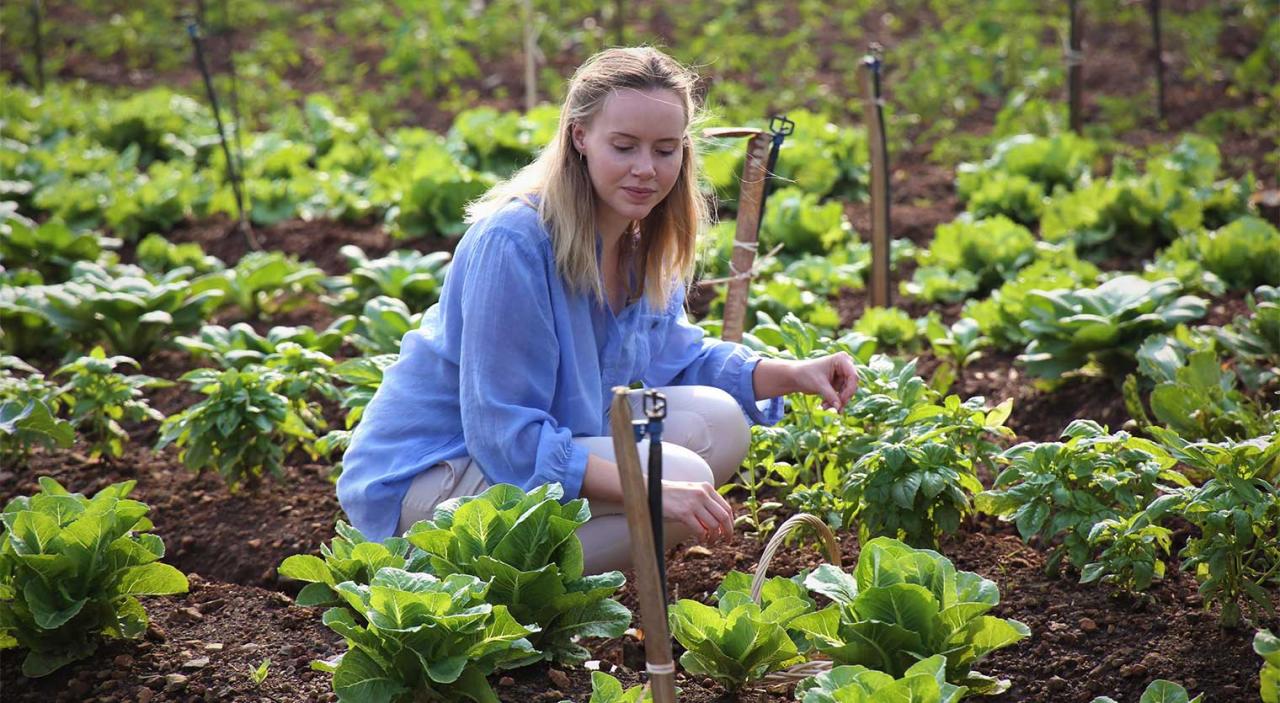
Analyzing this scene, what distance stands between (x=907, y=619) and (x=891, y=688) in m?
0.30

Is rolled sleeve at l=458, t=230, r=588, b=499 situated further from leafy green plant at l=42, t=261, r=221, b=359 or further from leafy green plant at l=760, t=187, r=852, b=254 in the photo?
leafy green plant at l=760, t=187, r=852, b=254

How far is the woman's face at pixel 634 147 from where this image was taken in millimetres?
2576


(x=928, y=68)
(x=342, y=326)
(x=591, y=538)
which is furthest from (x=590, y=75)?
(x=928, y=68)

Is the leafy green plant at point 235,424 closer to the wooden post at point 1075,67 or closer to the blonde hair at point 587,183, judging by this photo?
the blonde hair at point 587,183

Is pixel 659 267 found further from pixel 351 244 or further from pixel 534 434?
pixel 351 244

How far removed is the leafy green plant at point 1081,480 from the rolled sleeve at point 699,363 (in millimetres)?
677

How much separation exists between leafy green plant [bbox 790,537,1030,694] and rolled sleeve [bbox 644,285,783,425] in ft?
2.67

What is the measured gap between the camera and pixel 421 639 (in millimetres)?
2240

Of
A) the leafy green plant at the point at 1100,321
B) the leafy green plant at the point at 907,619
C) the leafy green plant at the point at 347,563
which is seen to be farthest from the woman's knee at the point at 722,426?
the leafy green plant at the point at 1100,321

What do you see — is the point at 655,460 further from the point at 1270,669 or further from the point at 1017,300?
the point at 1017,300

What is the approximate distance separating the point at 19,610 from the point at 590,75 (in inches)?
64.0

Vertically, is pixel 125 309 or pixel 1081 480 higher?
pixel 125 309

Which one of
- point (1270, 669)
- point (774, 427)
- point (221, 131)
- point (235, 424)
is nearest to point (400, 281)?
point (235, 424)

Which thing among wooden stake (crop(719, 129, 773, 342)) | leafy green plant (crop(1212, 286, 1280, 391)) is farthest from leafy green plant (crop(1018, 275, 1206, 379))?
wooden stake (crop(719, 129, 773, 342))
